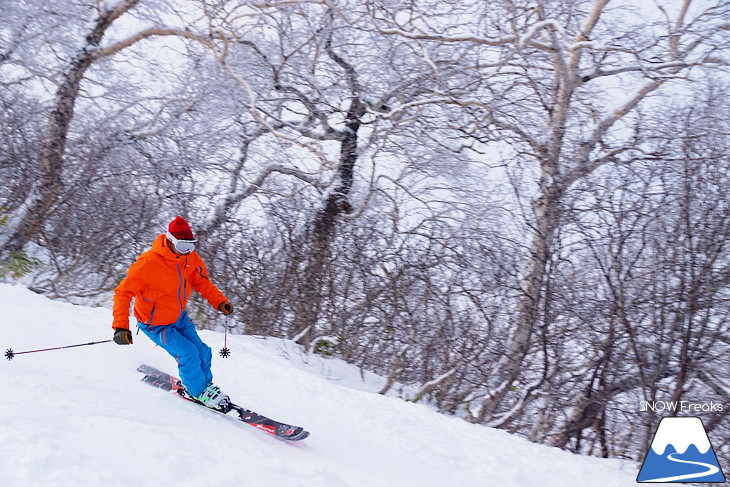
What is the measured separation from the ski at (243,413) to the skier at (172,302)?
169 millimetres

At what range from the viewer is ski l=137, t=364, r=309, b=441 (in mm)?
4566

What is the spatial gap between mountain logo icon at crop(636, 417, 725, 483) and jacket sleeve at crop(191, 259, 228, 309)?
3.87m

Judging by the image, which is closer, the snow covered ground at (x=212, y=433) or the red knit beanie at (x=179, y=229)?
the snow covered ground at (x=212, y=433)

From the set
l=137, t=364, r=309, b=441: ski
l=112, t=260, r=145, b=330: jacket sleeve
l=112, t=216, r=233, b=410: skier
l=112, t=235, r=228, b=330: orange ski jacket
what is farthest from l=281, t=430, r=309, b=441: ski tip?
l=112, t=260, r=145, b=330: jacket sleeve

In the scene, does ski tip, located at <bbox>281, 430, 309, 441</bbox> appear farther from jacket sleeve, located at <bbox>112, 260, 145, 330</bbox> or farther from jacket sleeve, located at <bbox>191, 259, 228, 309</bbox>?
jacket sleeve, located at <bbox>112, 260, 145, 330</bbox>

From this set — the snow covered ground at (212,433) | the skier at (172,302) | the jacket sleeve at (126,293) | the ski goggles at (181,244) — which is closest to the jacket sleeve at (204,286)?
the skier at (172,302)

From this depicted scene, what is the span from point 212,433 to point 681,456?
4236 millimetres

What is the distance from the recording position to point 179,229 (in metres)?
4.62

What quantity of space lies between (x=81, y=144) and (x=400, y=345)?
8.51 metres

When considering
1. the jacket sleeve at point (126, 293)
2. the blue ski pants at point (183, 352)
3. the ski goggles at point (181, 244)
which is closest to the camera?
the jacket sleeve at point (126, 293)

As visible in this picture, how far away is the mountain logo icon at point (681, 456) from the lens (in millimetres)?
5090

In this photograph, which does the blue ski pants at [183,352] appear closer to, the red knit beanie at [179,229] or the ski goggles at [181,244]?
the ski goggles at [181,244]

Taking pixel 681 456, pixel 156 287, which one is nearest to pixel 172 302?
pixel 156 287

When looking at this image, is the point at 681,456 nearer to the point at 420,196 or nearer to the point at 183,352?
the point at 183,352
